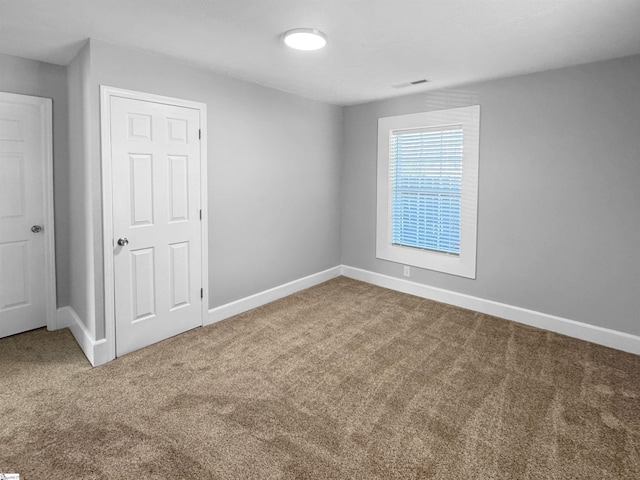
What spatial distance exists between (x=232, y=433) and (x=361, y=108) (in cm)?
410

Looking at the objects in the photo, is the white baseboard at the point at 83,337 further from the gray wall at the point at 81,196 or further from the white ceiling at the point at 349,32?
the white ceiling at the point at 349,32

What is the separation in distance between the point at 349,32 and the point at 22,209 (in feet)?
10.1

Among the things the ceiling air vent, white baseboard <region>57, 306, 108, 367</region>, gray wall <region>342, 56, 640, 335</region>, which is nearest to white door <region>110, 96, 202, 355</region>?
white baseboard <region>57, 306, 108, 367</region>

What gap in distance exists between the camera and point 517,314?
3734 mm

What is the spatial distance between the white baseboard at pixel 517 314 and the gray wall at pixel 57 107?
336 cm

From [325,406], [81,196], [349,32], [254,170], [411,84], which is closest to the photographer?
[325,406]

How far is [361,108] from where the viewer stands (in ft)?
16.1

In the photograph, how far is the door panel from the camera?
3.13 m

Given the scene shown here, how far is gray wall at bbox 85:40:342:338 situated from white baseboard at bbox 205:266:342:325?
0.21ft

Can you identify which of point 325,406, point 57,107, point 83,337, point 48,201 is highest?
Answer: point 57,107

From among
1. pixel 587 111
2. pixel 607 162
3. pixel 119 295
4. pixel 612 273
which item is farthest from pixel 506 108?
pixel 119 295

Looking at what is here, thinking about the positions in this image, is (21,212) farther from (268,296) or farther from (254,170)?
(268,296)

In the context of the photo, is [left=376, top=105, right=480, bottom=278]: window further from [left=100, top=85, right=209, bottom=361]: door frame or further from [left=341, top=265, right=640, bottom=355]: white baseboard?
[left=100, top=85, right=209, bottom=361]: door frame

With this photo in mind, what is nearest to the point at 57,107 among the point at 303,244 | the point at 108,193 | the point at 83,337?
the point at 108,193
